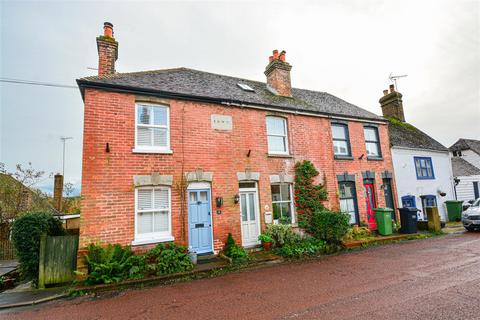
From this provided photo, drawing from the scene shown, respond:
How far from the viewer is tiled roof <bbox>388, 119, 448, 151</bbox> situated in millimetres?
16220

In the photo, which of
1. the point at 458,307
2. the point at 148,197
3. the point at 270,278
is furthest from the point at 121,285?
the point at 458,307

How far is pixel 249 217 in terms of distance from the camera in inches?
409

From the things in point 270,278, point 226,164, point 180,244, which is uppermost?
point 226,164

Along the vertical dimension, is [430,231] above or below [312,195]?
below

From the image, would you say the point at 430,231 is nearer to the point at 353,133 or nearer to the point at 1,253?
the point at 353,133

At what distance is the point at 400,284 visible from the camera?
18.8ft

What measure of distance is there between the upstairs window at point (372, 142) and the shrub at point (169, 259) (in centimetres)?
1189

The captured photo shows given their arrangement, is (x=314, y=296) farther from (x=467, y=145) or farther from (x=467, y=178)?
(x=467, y=145)

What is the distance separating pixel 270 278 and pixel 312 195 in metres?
5.53

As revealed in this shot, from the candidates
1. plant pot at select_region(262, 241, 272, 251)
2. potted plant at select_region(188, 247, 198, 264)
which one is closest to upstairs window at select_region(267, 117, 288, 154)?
plant pot at select_region(262, 241, 272, 251)

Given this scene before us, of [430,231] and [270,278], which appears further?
[430,231]

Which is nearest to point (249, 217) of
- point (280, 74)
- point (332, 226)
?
point (332, 226)

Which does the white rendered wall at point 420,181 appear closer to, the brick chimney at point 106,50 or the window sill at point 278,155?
the window sill at point 278,155

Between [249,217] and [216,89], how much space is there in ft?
20.5
